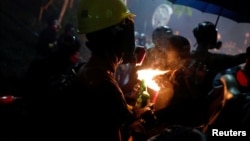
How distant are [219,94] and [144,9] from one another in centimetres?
5062

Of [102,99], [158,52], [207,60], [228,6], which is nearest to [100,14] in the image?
[102,99]

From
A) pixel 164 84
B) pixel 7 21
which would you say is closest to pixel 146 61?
pixel 164 84

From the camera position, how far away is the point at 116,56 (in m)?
3.07

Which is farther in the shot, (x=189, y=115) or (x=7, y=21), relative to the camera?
(x=7, y=21)

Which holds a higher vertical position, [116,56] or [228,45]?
[116,56]

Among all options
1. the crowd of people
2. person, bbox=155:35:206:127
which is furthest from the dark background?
the crowd of people

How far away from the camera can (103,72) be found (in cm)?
281

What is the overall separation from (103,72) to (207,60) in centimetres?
373

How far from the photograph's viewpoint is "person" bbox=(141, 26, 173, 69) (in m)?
6.23

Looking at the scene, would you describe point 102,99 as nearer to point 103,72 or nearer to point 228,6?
point 103,72

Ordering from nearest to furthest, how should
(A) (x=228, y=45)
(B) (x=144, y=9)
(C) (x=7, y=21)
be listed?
(C) (x=7, y=21) → (B) (x=144, y=9) → (A) (x=228, y=45)

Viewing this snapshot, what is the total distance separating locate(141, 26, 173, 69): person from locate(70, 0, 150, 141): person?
9.78 ft

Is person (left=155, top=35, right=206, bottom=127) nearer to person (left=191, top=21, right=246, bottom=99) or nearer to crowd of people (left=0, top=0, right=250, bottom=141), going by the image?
person (left=191, top=21, right=246, bottom=99)

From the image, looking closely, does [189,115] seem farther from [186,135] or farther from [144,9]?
[144,9]
